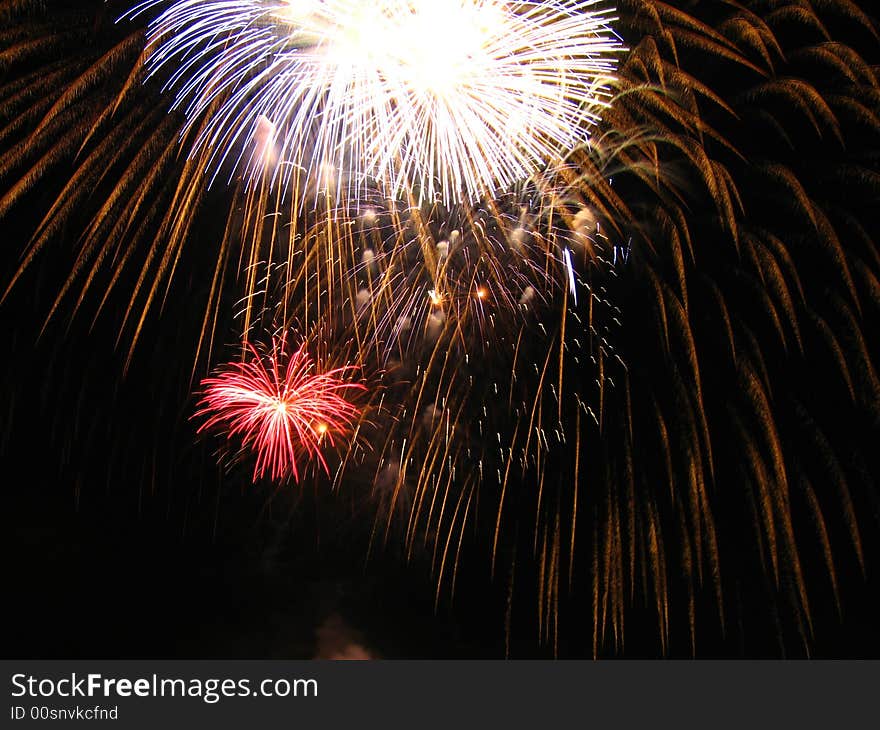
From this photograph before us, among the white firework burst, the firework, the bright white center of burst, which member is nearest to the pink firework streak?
the firework

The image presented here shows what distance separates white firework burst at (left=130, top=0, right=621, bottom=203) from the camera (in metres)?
6.02

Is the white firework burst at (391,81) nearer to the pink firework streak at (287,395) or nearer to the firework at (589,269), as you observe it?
the firework at (589,269)

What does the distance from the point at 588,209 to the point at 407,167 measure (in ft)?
6.52

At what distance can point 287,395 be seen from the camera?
7.86m

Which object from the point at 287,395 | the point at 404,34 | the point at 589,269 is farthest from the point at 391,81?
the point at 287,395

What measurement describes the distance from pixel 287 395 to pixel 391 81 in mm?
3743

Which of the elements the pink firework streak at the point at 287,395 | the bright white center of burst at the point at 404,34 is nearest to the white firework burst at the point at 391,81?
the bright white center of burst at the point at 404,34

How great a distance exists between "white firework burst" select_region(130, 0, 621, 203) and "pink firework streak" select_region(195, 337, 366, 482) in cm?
232

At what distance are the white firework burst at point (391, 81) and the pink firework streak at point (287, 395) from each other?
232 cm

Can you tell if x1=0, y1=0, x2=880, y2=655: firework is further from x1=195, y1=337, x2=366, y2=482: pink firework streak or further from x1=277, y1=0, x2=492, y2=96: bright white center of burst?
x1=195, y1=337, x2=366, y2=482: pink firework streak

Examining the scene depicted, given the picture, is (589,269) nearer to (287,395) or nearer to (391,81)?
(391,81)

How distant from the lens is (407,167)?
6.88 metres
